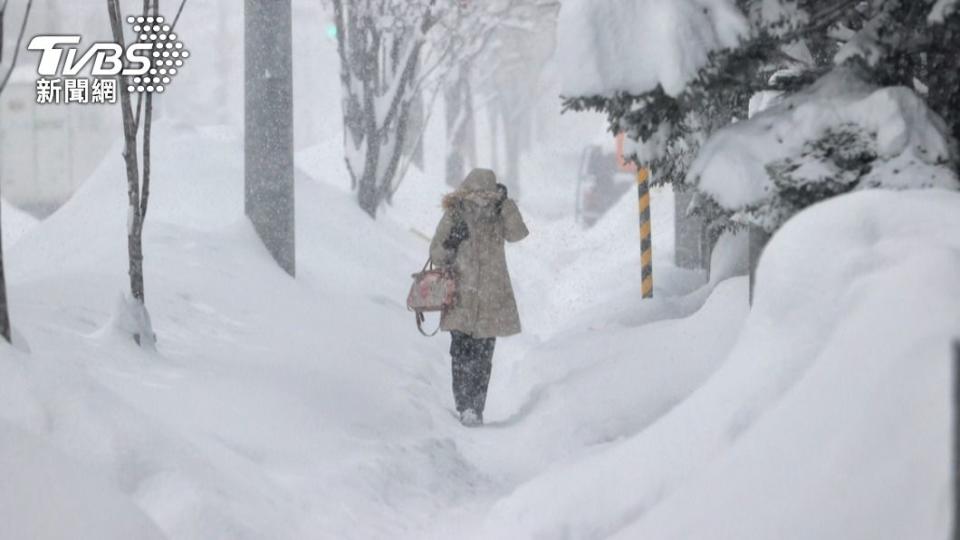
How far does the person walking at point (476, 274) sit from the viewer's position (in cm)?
857

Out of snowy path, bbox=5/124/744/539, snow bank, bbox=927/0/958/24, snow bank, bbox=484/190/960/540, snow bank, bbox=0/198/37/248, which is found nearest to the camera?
snow bank, bbox=484/190/960/540

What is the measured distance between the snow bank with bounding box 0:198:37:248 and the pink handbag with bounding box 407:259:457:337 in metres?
17.4

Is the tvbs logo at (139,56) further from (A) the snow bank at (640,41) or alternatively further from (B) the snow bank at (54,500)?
(B) the snow bank at (54,500)

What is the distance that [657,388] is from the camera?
27.1 ft

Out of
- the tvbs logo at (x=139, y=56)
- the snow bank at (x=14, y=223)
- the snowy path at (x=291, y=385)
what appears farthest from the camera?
the snow bank at (x=14, y=223)

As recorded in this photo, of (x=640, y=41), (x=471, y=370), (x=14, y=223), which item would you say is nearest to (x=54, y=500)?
(x=640, y=41)

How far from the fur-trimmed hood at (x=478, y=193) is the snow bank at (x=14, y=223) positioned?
17633 millimetres

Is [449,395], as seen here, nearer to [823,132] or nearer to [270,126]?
[270,126]

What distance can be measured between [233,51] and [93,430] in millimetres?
62752

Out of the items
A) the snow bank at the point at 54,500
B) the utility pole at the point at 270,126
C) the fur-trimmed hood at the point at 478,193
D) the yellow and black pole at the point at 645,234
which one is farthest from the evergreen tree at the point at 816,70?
the utility pole at the point at 270,126

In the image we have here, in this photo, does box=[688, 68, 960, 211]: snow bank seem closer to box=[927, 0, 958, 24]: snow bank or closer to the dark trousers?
box=[927, 0, 958, 24]: snow bank

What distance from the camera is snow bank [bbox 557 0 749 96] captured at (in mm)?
6500

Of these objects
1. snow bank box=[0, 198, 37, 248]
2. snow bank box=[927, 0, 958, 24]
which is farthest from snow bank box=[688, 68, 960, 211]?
snow bank box=[0, 198, 37, 248]

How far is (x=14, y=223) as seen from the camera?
2836cm
